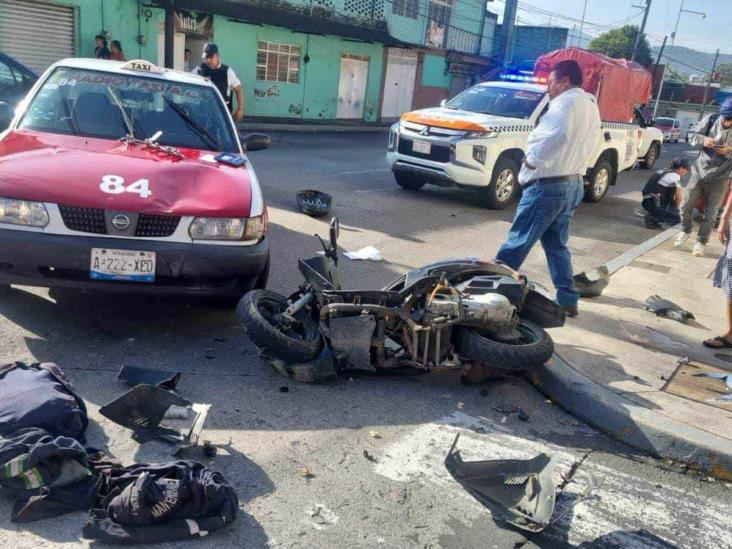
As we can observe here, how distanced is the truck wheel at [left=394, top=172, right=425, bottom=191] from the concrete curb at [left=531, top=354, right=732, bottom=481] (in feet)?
24.8

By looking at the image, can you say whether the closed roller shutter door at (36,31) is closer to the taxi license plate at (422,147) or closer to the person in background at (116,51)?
the person in background at (116,51)

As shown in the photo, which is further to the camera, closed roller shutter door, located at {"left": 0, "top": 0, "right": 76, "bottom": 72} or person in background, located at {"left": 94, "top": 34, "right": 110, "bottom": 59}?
person in background, located at {"left": 94, "top": 34, "right": 110, "bottom": 59}

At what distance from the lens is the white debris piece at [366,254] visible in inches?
282

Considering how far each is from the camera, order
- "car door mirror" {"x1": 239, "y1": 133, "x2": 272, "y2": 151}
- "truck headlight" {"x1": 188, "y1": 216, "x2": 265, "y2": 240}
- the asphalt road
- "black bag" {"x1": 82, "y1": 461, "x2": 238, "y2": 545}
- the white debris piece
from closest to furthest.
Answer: "black bag" {"x1": 82, "y1": 461, "x2": 238, "y2": 545} → the asphalt road → "truck headlight" {"x1": 188, "y1": 216, "x2": 265, "y2": 240} → "car door mirror" {"x1": 239, "y1": 133, "x2": 272, "y2": 151} → the white debris piece

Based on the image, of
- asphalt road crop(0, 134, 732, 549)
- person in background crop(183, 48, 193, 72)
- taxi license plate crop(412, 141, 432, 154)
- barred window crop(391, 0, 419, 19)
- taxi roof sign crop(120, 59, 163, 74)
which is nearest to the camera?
asphalt road crop(0, 134, 732, 549)

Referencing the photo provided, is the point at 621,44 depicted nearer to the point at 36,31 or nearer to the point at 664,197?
the point at 36,31

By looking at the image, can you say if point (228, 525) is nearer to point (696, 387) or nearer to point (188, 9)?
point (696, 387)

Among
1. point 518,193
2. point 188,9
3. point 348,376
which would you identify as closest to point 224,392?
point 348,376

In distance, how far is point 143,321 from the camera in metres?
4.75

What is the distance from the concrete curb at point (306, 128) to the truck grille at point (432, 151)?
1028cm

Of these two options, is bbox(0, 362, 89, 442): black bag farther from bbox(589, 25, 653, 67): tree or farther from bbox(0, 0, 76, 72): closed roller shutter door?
bbox(589, 25, 653, 67): tree

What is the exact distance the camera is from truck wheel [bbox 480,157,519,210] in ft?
35.4

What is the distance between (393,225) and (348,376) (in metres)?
4.90

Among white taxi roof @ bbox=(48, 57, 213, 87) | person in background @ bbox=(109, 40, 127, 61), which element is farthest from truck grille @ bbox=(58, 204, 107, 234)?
person in background @ bbox=(109, 40, 127, 61)
